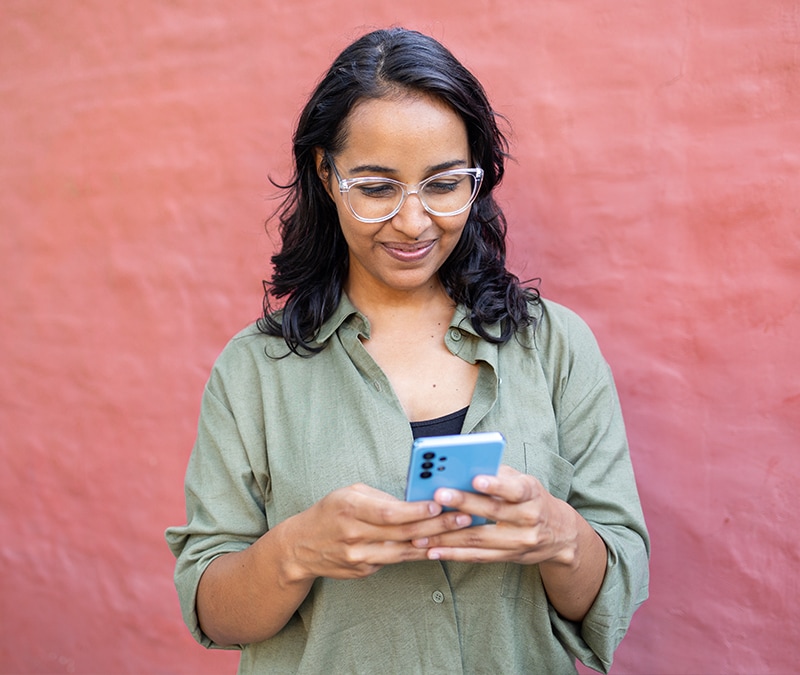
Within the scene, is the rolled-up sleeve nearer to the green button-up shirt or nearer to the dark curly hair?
the green button-up shirt

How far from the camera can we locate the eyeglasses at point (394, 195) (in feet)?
5.31

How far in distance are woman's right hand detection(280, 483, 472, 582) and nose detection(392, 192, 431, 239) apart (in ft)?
1.71

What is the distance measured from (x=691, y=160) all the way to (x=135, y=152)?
1.68 metres

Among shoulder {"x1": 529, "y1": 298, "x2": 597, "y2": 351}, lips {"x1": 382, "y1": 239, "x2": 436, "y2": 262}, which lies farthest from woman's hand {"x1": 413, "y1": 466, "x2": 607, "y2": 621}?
lips {"x1": 382, "y1": 239, "x2": 436, "y2": 262}

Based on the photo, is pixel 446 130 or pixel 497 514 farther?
pixel 446 130

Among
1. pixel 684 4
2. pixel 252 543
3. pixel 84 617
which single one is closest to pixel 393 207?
pixel 252 543

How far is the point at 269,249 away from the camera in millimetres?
2494

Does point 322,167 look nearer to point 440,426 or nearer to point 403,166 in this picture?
point 403,166

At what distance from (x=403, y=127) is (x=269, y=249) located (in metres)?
1.00

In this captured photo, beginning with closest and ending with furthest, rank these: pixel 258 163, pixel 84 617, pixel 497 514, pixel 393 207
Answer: pixel 497 514 < pixel 393 207 < pixel 258 163 < pixel 84 617

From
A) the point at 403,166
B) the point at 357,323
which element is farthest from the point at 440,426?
the point at 403,166

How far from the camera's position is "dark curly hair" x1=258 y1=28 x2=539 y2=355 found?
164 centimetres

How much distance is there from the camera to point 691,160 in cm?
199

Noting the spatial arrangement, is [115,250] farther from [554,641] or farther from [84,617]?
[554,641]
